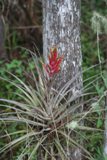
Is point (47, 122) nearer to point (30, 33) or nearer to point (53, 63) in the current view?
point (53, 63)

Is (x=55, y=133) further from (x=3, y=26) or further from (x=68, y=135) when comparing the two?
(x=3, y=26)

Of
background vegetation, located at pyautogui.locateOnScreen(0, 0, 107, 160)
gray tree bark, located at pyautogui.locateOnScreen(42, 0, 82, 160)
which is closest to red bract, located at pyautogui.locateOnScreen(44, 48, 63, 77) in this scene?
gray tree bark, located at pyautogui.locateOnScreen(42, 0, 82, 160)

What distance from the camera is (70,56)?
3047 millimetres

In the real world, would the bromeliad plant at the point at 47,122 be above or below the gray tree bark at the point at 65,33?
below

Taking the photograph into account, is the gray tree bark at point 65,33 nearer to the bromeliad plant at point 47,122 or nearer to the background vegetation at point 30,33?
the bromeliad plant at point 47,122

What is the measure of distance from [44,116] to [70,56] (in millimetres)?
471

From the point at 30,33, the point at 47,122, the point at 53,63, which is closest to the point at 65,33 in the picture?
the point at 53,63

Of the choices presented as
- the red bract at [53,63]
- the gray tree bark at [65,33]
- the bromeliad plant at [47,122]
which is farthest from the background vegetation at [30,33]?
the red bract at [53,63]

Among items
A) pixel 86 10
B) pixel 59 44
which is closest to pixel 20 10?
pixel 86 10

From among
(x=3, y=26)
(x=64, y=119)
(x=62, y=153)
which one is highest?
(x=3, y=26)

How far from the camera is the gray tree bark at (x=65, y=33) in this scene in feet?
9.79

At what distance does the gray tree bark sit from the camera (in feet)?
9.79

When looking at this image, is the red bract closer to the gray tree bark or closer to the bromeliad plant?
the bromeliad plant

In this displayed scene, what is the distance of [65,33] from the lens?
9.86 feet
